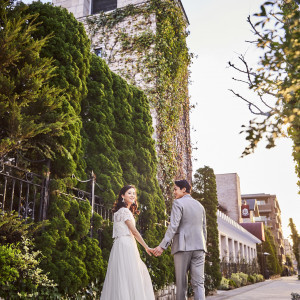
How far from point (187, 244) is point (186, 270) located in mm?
395

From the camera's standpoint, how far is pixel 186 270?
5449 millimetres

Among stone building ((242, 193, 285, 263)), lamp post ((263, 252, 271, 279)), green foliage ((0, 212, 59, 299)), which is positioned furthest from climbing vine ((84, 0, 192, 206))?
stone building ((242, 193, 285, 263))

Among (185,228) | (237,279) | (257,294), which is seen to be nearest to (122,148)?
(185,228)

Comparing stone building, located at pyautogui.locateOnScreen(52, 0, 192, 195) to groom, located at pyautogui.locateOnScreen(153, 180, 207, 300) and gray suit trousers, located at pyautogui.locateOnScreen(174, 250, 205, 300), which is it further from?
gray suit trousers, located at pyautogui.locateOnScreen(174, 250, 205, 300)

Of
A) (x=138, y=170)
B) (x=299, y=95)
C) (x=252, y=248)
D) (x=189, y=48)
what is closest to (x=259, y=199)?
(x=252, y=248)

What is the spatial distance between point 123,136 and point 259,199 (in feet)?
300

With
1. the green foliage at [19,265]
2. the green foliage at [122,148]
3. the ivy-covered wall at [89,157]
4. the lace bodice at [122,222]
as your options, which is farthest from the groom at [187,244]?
the green foliage at [122,148]

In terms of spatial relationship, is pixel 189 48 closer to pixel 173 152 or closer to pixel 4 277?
pixel 173 152

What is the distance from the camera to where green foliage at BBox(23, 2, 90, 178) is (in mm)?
5996

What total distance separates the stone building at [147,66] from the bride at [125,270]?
6.89 m

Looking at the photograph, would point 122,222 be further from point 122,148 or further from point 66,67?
point 122,148

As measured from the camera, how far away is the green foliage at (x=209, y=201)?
13.9m

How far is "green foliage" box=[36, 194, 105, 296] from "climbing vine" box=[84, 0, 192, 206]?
6412 mm

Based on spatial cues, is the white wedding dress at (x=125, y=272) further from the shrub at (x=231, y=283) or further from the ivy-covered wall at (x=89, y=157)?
the shrub at (x=231, y=283)
